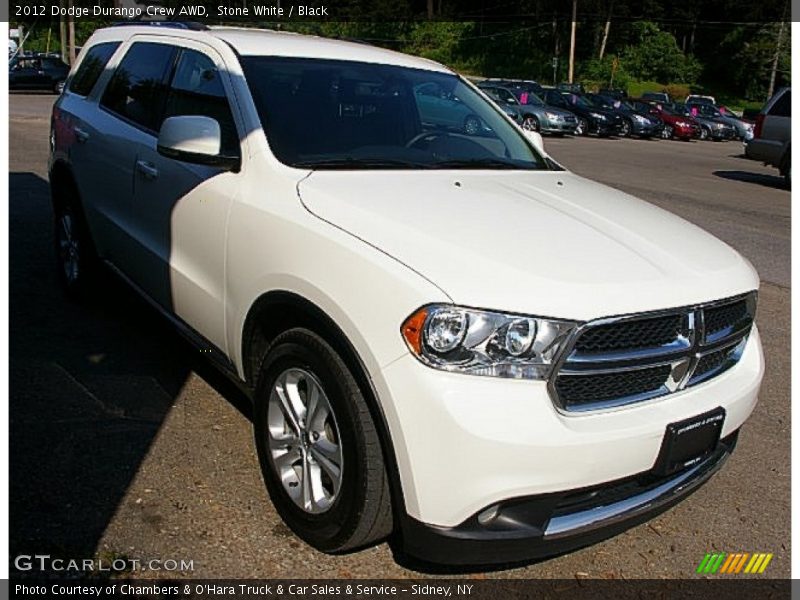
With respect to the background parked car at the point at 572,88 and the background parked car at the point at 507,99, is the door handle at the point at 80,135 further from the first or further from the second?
the background parked car at the point at 572,88

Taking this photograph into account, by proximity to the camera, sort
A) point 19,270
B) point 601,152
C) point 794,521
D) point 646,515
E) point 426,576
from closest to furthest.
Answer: point 646,515 → point 426,576 → point 794,521 → point 19,270 → point 601,152

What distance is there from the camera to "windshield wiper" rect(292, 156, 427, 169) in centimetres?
325

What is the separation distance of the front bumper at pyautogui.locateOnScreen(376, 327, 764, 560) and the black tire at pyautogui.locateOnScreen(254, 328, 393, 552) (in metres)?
0.13

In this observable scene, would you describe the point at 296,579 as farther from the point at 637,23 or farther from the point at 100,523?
the point at 637,23

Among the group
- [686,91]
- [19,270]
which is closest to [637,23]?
[686,91]

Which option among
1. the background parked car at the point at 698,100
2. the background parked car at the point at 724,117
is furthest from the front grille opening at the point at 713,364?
the background parked car at the point at 698,100

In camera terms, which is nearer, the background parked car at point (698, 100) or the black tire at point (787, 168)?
the black tire at point (787, 168)

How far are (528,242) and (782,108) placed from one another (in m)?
13.9

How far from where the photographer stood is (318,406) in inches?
108

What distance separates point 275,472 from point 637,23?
69582mm

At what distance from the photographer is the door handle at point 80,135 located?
479 cm

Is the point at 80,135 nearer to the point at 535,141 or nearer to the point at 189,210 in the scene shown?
the point at 189,210

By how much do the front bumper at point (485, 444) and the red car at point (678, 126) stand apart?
94.2 feet

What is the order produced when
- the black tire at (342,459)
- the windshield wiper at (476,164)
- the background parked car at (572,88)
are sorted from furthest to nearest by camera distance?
the background parked car at (572,88), the windshield wiper at (476,164), the black tire at (342,459)
